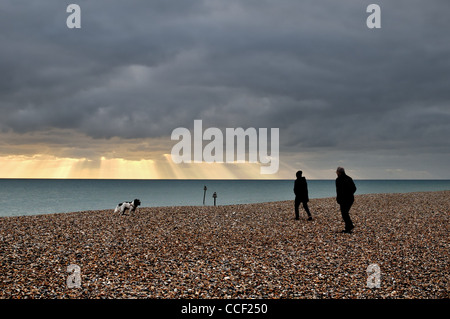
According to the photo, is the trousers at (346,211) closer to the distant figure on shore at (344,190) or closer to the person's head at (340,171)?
the distant figure on shore at (344,190)

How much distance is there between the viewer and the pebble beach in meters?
9.09

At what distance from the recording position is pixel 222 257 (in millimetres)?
12047

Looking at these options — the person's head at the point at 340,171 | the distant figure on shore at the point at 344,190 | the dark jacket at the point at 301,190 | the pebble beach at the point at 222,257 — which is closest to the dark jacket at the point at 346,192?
the distant figure on shore at the point at 344,190

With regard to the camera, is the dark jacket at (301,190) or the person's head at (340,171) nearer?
the person's head at (340,171)

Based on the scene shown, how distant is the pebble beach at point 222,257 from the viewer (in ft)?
29.8

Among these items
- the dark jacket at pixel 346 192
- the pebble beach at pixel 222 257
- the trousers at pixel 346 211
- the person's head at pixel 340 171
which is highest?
the person's head at pixel 340 171

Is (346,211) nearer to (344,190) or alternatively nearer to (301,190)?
(344,190)

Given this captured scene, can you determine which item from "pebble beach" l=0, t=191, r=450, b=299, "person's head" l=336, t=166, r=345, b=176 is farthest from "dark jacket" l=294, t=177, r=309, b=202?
"person's head" l=336, t=166, r=345, b=176

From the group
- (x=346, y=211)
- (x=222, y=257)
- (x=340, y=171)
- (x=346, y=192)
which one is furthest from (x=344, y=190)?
(x=222, y=257)

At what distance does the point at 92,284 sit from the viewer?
934 centimetres

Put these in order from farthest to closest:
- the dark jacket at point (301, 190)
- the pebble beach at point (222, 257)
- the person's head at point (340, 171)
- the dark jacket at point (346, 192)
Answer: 1. the dark jacket at point (301, 190)
2. the person's head at point (340, 171)
3. the dark jacket at point (346, 192)
4. the pebble beach at point (222, 257)

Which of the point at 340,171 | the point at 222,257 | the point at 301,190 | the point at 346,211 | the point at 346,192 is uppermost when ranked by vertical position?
the point at 340,171
